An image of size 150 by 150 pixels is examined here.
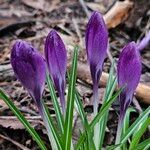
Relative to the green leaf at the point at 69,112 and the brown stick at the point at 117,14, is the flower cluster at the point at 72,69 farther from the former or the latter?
the brown stick at the point at 117,14

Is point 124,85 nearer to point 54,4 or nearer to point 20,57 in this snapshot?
point 20,57

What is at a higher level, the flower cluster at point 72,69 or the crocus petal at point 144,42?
the flower cluster at point 72,69

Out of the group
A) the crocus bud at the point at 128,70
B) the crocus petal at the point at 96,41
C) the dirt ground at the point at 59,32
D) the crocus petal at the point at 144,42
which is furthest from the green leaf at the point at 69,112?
the crocus petal at the point at 144,42

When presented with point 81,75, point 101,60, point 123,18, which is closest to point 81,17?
point 123,18

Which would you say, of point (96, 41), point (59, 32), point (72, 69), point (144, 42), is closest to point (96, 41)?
point (96, 41)

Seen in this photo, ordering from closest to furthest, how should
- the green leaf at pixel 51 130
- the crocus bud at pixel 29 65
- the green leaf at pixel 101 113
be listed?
1. the crocus bud at pixel 29 65
2. the green leaf at pixel 101 113
3. the green leaf at pixel 51 130

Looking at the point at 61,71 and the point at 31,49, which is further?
the point at 61,71

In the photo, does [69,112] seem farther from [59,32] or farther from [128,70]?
[59,32]

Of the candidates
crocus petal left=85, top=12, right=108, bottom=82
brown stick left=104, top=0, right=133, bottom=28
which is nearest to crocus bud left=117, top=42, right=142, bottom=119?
crocus petal left=85, top=12, right=108, bottom=82
